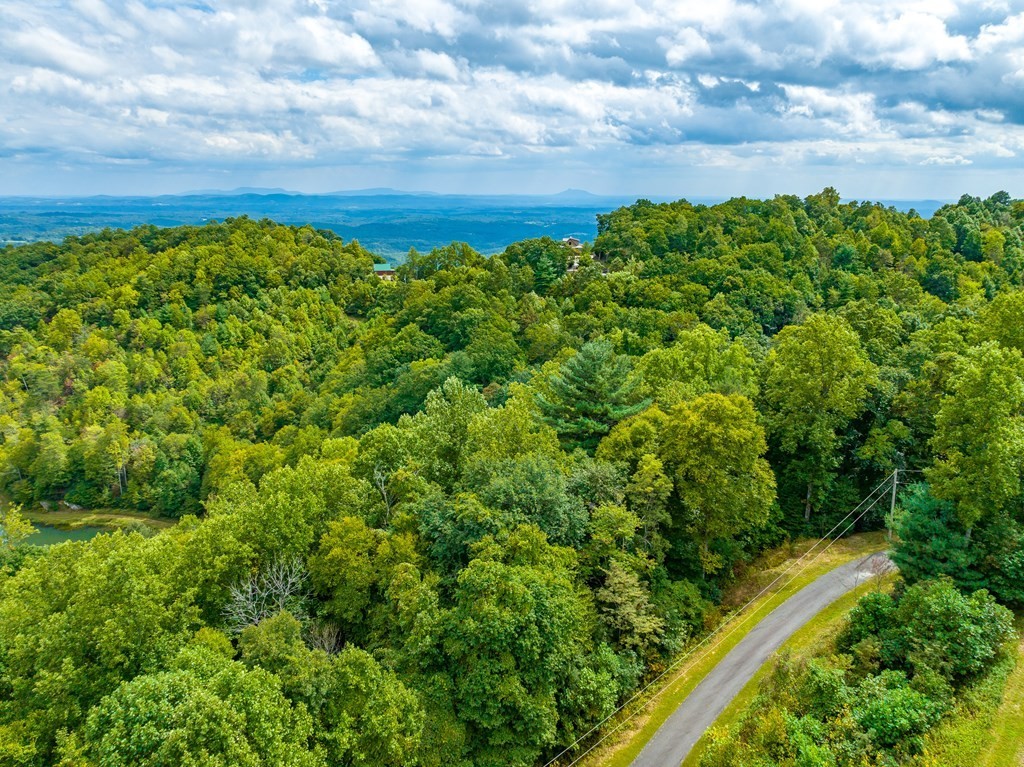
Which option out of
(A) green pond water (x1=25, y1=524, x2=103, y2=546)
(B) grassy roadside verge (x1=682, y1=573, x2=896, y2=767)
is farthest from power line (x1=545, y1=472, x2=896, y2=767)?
(A) green pond water (x1=25, y1=524, x2=103, y2=546)

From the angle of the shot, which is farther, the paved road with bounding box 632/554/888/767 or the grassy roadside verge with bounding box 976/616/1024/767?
the paved road with bounding box 632/554/888/767

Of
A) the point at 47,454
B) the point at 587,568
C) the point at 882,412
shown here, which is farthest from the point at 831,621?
the point at 47,454

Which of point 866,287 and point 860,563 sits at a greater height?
point 866,287

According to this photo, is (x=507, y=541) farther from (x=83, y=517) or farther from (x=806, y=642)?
(x=83, y=517)

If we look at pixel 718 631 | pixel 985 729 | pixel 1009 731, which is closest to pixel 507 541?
pixel 718 631

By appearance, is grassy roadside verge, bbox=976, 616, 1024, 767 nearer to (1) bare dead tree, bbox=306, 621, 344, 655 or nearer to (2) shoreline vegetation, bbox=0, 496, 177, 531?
(1) bare dead tree, bbox=306, 621, 344, 655

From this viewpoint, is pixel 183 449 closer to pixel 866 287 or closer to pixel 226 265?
pixel 226 265
